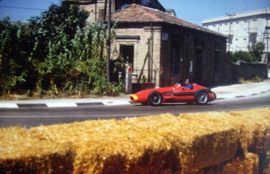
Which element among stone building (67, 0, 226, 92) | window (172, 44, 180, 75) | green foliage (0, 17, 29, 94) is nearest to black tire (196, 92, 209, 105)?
stone building (67, 0, 226, 92)

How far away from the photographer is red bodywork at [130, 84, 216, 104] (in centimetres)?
1189

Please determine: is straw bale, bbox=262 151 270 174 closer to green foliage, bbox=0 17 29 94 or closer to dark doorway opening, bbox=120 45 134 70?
green foliage, bbox=0 17 29 94

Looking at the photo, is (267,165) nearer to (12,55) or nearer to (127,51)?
(12,55)

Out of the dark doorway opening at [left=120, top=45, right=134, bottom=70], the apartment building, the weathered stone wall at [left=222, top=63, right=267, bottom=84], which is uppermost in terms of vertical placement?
the apartment building

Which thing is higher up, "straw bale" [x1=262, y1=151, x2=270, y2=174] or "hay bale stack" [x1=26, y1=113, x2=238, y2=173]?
"hay bale stack" [x1=26, y1=113, x2=238, y2=173]

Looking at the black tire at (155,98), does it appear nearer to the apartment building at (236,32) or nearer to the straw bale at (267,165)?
the straw bale at (267,165)

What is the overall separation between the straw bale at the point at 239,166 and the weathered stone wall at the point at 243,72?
23633mm

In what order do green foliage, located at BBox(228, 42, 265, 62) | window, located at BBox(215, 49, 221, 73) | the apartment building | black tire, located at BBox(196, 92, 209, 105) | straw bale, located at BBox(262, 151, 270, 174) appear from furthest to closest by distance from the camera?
green foliage, located at BBox(228, 42, 265, 62) → the apartment building → window, located at BBox(215, 49, 221, 73) → black tire, located at BBox(196, 92, 209, 105) → straw bale, located at BBox(262, 151, 270, 174)

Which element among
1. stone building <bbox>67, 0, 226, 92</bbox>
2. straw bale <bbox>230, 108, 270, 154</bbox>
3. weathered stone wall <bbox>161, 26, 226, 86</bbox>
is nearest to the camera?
straw bale <bbox>230, 108, 270, 154</bbox>

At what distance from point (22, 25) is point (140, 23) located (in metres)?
7.73

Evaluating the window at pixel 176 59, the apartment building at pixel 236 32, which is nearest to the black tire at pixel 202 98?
the window at pixel 176 59

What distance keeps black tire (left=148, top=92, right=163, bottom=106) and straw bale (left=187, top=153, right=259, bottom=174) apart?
7856 millimetres

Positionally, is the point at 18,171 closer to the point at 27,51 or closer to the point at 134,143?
the point at 134,143

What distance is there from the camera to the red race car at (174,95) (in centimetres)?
1191
